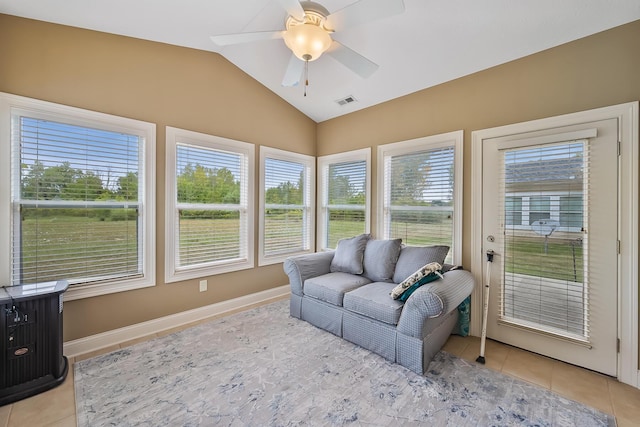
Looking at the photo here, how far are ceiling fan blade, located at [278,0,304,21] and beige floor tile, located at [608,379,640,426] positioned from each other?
3.28 meters

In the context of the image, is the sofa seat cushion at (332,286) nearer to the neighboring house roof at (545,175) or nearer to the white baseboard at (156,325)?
the white baseboard at (156,325)

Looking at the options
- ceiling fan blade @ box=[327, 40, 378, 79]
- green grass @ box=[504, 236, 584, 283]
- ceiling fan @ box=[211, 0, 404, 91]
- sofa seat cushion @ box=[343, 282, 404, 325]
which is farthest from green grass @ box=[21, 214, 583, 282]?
ceiling fan @ box=[211, 0, 404, 91]

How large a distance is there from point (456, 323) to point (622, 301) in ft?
4.12

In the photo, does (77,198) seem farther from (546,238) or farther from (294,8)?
(546,238)

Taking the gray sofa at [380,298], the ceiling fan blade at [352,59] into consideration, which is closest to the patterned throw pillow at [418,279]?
the gray sofa at [380,298]

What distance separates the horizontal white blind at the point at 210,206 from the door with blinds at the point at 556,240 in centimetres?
285

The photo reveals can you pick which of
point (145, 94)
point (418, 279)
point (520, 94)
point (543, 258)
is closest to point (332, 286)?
point (418, 279)

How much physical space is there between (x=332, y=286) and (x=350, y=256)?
0.55m

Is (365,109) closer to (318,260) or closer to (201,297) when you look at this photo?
(318,260)

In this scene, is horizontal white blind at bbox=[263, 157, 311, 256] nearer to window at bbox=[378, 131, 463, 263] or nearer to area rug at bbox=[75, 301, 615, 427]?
window at bbox=[378, 131, 463, 263]

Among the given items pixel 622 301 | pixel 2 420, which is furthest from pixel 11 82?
pixel 622 301

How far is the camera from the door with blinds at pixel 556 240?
2143 millimetres

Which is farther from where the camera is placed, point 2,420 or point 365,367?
point 365,367

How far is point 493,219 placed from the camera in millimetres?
2689
